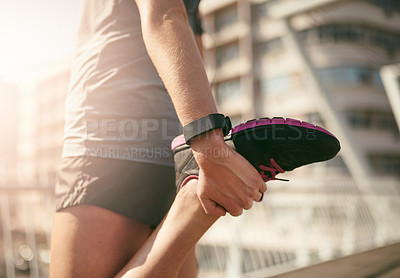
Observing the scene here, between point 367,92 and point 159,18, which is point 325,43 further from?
point 159,18

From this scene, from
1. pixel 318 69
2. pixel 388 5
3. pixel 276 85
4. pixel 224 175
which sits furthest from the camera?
pixel 388 5

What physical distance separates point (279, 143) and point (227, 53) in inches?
1137

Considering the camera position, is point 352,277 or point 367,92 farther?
point 367,92

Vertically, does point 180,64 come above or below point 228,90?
above

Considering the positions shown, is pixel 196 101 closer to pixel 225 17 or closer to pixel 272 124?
pixel 272 124

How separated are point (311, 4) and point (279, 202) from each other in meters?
3.41

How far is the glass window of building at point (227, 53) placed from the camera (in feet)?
92.7

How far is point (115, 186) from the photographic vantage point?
105 centimetres

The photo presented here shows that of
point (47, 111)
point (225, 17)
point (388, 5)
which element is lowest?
point (47, 111)

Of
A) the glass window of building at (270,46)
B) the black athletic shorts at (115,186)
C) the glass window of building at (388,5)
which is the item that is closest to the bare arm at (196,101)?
the black athletic shorts at (115,186)

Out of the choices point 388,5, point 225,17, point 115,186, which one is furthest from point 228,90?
point 115,186

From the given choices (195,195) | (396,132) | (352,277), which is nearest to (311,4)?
(352,277)

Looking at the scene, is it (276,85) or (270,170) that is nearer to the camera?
(270,170)

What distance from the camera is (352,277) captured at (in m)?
1.38
